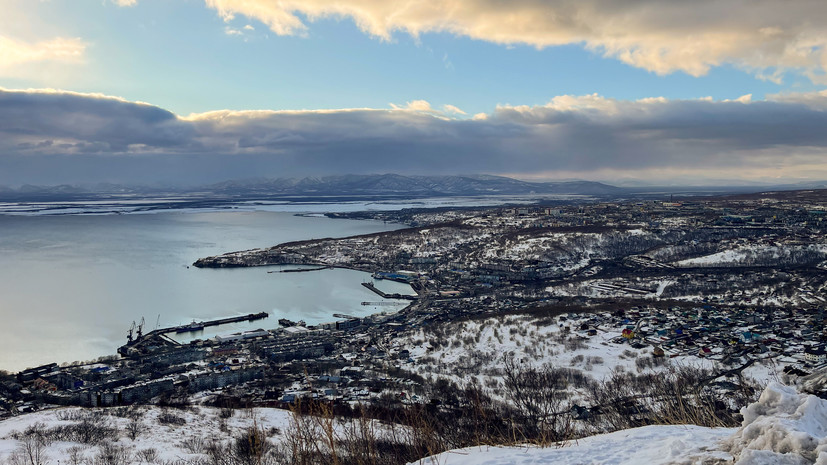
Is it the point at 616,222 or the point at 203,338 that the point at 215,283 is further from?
the point at 616,222

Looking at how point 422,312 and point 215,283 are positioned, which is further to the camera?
point 215,283

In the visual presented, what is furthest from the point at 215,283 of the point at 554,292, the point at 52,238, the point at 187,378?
the point at 52,238

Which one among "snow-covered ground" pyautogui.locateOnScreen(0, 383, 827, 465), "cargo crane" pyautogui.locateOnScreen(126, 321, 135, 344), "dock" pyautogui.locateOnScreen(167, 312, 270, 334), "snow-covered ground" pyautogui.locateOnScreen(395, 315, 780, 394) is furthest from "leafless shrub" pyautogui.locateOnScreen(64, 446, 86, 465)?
"dock" pyautogui.locateOnScreen(167, 312, 270, 334)

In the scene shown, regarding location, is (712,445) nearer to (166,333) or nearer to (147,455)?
(147,455)

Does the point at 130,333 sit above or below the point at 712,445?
below

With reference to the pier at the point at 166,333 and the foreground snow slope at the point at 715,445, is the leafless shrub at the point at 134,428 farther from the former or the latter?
the pier at the point at 166,333

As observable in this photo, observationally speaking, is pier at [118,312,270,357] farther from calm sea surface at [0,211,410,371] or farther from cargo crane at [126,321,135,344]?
calm sea surface at [0,211,410,371]

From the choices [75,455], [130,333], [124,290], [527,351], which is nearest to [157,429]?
[75,455]
